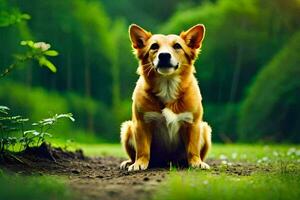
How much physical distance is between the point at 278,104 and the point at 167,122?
11.8 meters

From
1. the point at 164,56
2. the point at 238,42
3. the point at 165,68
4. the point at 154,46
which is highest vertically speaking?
the point at 238,42

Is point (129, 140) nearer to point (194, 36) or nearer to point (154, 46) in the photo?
point (154, 46)

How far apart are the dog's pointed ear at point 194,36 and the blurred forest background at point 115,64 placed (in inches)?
485

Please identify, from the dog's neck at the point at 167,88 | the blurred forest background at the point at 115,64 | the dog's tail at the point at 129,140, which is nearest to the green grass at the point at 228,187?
the dog's neck at the point at 167,88

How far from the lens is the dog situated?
7375 millimetres

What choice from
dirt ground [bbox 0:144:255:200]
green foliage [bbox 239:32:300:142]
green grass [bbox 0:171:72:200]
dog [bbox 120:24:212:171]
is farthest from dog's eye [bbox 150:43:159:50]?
green foliage [bbox 239:32:300:142]

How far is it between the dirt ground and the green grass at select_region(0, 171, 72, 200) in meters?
0.14

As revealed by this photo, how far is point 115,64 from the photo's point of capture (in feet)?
82.8

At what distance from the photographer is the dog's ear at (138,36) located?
7906 mm

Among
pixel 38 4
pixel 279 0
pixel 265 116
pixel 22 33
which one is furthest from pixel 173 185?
pixel 279 0

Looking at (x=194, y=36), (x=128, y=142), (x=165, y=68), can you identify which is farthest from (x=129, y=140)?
(x=194, y=36)

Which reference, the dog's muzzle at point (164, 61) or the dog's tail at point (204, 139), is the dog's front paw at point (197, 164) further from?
the dog's muzzle at point (164, 61)

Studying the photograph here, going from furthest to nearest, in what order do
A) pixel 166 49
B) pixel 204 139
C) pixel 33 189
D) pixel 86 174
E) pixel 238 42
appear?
pixel 238 42 < pixel 204 139 < pixel 166 49 < pixel 86 174 < pixel 33 189

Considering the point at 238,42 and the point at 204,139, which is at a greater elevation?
the point at 238,42
